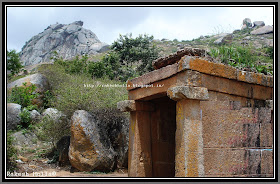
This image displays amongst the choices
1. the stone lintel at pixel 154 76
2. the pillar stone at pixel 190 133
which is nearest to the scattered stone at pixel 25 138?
the stone lintel at pixel 154 76

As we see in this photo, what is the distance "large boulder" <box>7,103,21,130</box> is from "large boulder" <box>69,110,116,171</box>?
556 centimetres

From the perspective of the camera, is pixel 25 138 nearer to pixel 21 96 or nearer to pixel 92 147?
pixel 21 96

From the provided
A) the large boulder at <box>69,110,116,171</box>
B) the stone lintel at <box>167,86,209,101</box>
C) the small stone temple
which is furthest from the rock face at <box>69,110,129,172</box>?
the stone lintel at <box>167,86,209,101</box>

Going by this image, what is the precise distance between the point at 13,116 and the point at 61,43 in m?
40.7

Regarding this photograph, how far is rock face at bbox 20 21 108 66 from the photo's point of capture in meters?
47.8

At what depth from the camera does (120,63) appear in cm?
2109

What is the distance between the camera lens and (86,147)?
8.61 meters

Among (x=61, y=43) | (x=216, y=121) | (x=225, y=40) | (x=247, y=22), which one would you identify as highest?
(x=247, y=22)

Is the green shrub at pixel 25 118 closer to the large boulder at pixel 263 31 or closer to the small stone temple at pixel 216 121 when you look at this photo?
the small stone temple at pixel 216 121

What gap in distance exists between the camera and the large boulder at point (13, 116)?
41.8 feet

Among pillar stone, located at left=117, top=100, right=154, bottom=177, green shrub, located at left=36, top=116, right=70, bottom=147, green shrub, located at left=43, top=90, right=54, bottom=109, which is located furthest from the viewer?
green shrub, located at left=43, top=90, right=54, bottom=109

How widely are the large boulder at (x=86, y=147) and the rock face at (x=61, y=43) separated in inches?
1542

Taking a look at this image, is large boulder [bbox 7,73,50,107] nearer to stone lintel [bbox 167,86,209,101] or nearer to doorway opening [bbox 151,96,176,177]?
doorway opening [bbox 151,96,176,177]

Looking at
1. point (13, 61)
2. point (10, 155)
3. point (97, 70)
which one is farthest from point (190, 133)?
point (13, 61)
